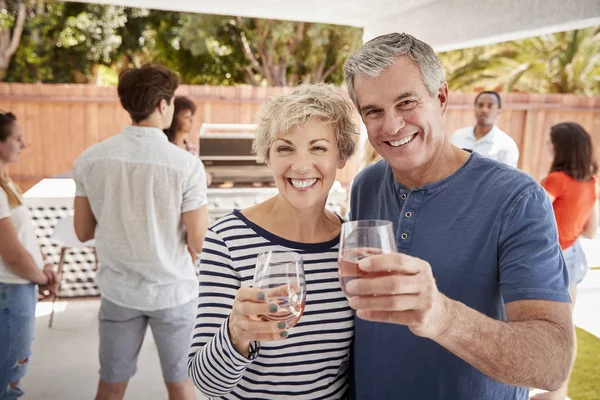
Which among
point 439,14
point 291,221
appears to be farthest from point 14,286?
point 439,14

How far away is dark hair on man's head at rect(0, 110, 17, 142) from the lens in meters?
2.82

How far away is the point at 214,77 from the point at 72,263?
35.6ft

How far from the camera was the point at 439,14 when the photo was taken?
187 inches

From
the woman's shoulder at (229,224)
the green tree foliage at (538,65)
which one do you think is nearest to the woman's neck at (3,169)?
the woman's shoulder at (229,224)

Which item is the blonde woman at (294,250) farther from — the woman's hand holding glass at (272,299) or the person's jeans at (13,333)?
the person's jeans at (13,333)

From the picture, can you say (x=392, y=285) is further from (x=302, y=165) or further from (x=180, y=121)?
(x=180, y=121)

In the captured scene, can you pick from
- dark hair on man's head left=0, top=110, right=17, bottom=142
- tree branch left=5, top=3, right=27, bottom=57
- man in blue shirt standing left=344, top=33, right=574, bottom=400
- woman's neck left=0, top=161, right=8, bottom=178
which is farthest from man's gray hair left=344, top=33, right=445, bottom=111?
tree branch left=5, top=3, right=27, bottom=57

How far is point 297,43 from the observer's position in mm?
13828

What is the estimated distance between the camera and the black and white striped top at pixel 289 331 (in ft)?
4.98

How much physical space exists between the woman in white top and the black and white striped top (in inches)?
56.5

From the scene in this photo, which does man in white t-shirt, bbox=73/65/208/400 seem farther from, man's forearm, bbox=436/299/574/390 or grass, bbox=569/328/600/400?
grass, bbox=569/328/600/400

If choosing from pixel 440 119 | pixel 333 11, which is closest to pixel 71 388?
pixel 440 119

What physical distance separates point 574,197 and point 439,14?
207 centimetres

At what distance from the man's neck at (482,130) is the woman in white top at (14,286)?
14.6 feet
